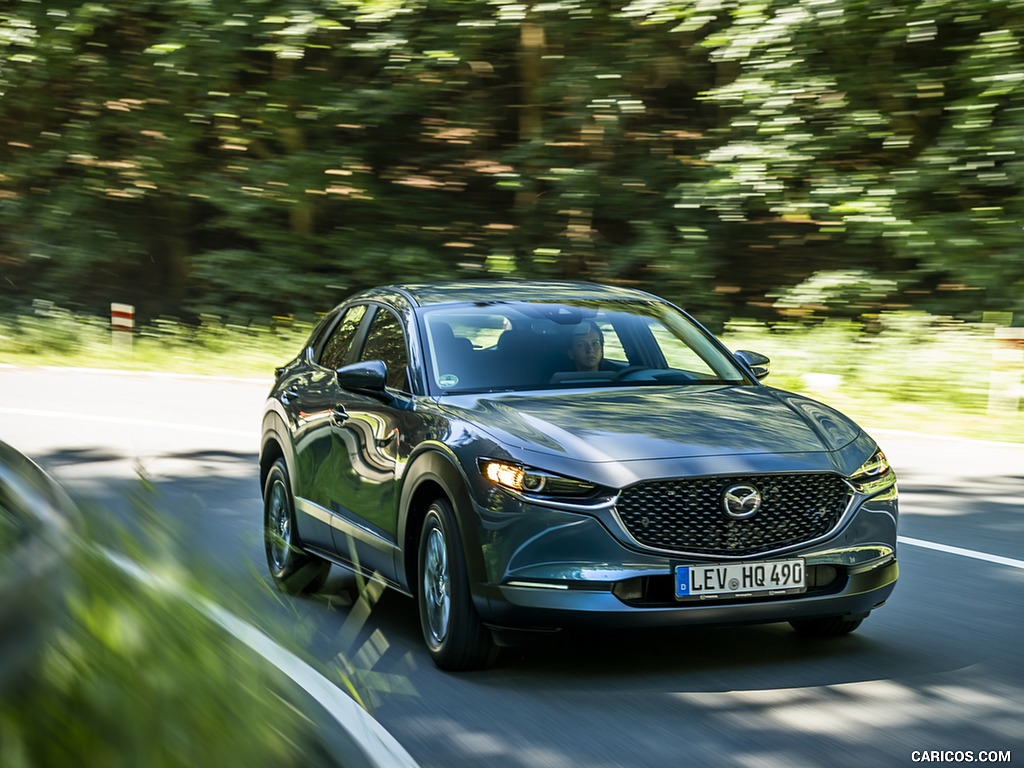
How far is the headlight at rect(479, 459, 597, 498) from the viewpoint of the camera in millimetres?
5988

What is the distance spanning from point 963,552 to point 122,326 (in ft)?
53.7

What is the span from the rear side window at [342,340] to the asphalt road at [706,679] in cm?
124

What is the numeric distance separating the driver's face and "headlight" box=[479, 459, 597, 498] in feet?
4.55

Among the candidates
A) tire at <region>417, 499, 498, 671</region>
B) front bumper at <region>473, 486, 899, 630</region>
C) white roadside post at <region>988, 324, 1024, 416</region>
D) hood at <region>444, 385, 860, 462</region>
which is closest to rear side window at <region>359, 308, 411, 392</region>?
hood at <region>444, 385, 860, 462</region>

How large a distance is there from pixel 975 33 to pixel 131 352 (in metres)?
12.6

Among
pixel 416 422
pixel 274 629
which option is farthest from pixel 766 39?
pixel 274 629

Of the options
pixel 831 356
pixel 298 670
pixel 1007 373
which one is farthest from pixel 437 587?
pixel 831 356

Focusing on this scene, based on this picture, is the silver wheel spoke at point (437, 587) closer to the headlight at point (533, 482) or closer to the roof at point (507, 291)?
the headlight at point (533, 482)

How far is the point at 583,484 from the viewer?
19.6ft

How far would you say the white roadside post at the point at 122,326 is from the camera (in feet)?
74.3

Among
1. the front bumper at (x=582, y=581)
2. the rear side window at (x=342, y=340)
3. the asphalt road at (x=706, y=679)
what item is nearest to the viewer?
the asphalt road at (x=706, y=679)

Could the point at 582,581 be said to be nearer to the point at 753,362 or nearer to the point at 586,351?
the point at 586,351

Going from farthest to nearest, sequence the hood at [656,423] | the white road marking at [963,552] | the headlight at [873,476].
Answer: the white road marking at [963,552]
the headlight at [873,476]
the hood at [656,423]

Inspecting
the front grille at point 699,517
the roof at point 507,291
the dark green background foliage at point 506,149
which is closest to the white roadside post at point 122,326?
the dark green background foliage at point 506,149
